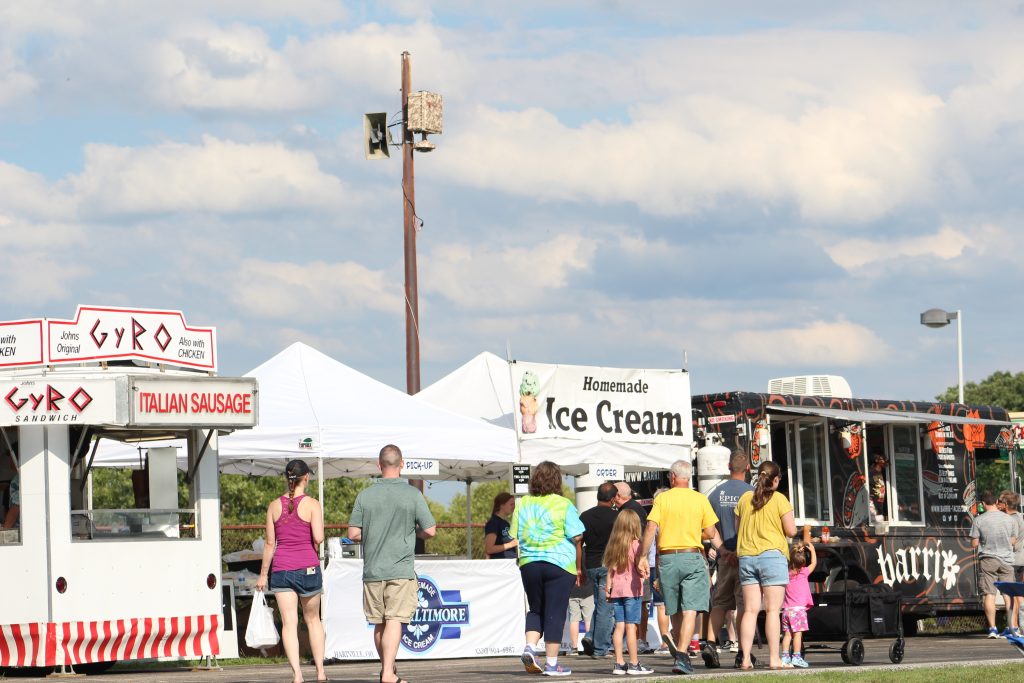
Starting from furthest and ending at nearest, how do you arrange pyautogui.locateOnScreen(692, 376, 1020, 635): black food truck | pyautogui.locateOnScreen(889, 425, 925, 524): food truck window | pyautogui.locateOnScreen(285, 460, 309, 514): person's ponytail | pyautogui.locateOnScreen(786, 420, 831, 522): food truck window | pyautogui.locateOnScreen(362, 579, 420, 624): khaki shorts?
pyautogui.locateOnScreen(889, 425, 925, 524): food truck window
pyautogui.locateOnScreen(786, 420, 831, 522): food truck window
pyautogui.locateOnScreen(692, 376, 1020, 635): black food truck
pyautogui.locateOnScreen(285, 460, 309, 514): person's ponytail
pyautogui.locateOnScreen(362, 579, 420, 624): khaki shorts

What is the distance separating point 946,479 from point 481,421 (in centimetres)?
676

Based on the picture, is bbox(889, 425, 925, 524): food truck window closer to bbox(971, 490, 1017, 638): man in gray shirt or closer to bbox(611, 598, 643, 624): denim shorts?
bbox(971, 490, 1017, 638): man in gray shirt

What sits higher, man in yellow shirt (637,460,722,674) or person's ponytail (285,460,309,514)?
person's ponytail (285,460,309,514)

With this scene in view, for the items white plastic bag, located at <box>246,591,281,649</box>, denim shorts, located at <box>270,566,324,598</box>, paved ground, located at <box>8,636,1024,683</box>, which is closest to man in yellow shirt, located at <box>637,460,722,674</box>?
paved ground, located at <box>8,636,1024,683</box>

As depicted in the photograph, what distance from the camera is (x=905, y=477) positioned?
20922 millimetres

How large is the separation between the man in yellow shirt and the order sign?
4116 mm

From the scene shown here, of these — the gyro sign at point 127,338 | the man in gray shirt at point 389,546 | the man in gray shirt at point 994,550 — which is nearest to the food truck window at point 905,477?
the man in gray shirt at point 994,550

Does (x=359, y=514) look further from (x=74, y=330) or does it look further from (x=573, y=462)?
(x=573, y=462)

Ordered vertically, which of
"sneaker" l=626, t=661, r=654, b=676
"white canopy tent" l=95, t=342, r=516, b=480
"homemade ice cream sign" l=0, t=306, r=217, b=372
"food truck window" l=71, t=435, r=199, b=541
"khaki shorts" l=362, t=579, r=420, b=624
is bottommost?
"sneaker" l=626, t=661, r=654, b=676

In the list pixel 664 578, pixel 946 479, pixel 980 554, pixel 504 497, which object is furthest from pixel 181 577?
pixel 946 479

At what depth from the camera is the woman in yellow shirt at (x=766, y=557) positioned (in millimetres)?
13109

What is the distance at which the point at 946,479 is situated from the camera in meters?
21.4

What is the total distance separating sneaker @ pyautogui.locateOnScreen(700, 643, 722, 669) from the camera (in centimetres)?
1360

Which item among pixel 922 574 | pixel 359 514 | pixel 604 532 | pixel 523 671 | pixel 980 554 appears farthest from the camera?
pixel 922 574
